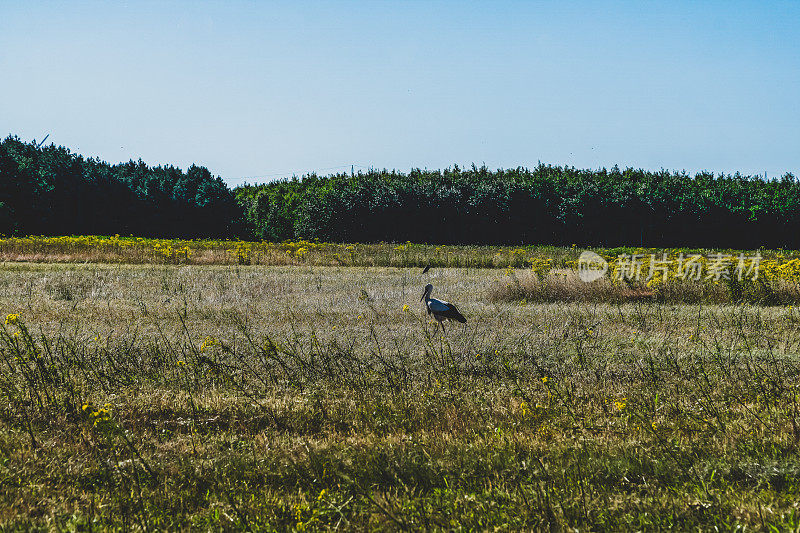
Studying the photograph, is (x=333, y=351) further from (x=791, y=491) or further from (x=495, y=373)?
(x=791, y=491)

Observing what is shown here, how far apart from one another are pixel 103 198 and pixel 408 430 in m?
50.4

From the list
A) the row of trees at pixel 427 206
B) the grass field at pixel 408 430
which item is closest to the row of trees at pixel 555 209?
the row of trees at pixel 427 206

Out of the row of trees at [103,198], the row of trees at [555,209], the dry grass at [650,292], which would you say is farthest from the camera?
the row of trees at [103,198]

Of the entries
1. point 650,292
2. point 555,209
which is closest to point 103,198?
point 555,209

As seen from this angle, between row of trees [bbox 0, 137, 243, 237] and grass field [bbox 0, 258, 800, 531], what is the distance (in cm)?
4152

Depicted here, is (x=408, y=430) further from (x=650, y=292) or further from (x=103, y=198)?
(x=103, y=198)

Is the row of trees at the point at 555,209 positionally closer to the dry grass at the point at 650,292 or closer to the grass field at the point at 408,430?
the dry grass at the point at 650,292

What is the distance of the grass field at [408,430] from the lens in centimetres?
402

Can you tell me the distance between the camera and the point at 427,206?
46125 mm

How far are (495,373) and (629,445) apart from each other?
256cm

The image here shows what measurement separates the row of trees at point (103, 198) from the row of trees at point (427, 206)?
0.08 meters

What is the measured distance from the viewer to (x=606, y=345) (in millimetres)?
9133

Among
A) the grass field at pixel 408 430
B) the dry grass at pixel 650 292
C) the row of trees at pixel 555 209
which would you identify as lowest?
the grass field at pixel 408 430

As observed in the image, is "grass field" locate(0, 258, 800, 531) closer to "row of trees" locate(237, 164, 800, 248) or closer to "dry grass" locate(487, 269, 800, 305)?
"dry grass" locate(487, 269, 800, 305)
